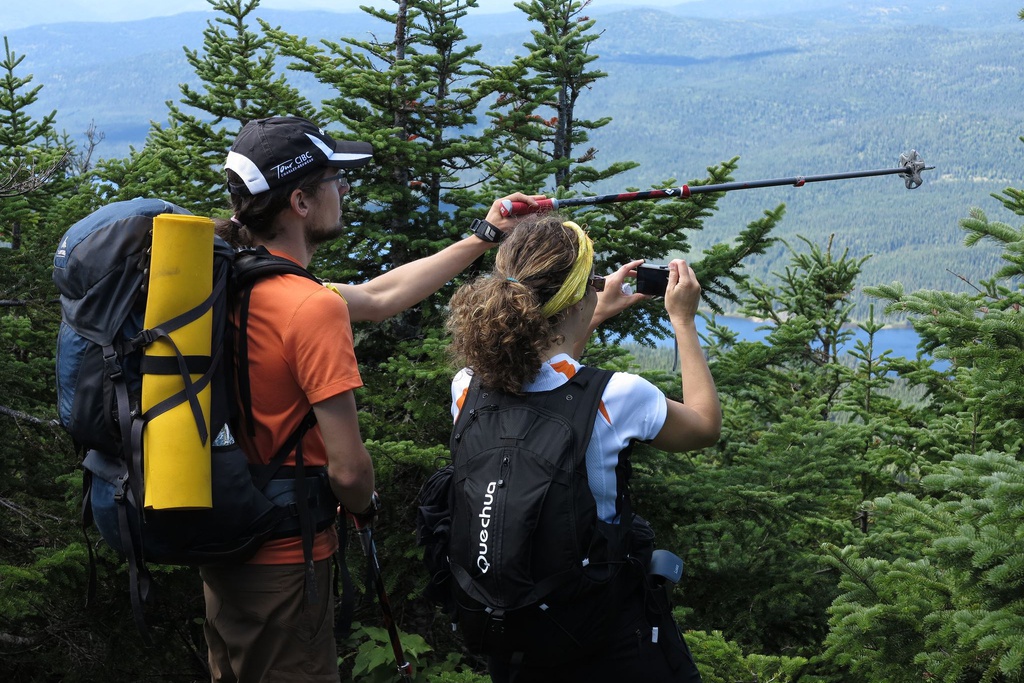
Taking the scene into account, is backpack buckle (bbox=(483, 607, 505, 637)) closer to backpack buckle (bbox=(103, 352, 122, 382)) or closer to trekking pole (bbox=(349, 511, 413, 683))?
trekking pole (bbox=(349, 511, 413, 683))

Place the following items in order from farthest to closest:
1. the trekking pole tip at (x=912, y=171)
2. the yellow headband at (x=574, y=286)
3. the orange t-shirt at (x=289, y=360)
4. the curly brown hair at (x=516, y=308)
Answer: the trekking pole tip at (x=912, y=171) < the yellow headband at (x=574, y=286) < the curly brown hair at (x=516, y=308) < the orange t-shirt at (x=289, y=360)

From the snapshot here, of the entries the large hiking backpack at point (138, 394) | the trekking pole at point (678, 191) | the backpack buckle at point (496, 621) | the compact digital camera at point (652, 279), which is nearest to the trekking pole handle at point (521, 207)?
the trekking pole at point (678, 191)

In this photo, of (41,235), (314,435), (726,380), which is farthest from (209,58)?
(314,435)

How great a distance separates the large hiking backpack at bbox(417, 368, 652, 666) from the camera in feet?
8.21

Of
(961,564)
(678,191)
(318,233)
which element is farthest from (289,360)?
(678,191)

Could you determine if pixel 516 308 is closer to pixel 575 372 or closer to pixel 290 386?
pixel 575 372

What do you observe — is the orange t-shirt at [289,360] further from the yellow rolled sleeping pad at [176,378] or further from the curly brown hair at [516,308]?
the curly brown hair at [516,308]

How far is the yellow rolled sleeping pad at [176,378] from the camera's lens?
7.78 feet

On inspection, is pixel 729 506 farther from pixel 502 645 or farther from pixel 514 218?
pixel 502 645

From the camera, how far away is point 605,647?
8.80ft

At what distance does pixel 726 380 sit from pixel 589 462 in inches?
160

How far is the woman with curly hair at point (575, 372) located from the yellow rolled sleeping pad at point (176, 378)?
83cm

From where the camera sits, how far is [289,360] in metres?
2.54

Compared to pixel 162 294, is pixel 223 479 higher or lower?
lower
